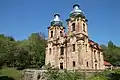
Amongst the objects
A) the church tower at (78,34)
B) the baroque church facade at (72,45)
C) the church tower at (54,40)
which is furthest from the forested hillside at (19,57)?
the church tower at (78,34)

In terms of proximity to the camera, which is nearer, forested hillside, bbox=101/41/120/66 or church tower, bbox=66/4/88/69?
church tower, bbox=66/4/88/69

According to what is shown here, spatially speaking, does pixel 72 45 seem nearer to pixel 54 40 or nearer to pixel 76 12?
pixel 54 40

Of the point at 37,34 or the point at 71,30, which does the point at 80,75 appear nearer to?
the point at 71,30

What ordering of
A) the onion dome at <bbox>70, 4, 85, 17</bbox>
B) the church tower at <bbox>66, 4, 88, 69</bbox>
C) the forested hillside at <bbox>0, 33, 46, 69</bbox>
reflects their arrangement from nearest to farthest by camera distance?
the church tower at <bbox>66, 4, 88, 69</bbox>
the onion dome at <bbox>70, 4, 85, 17</bbox>
the forested hillside at <bbox>0, 33, 46, 69</bbox>

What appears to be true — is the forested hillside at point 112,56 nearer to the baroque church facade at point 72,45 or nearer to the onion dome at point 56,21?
the baroque church facade at point 72,45

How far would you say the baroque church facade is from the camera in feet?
141

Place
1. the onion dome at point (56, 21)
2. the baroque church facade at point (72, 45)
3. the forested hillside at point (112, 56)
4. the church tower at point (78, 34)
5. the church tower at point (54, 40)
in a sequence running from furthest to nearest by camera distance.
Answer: the forested hillside at point (112, 56) < the onion dome at point (56, 21) < the church tower at point (54, 40) < the baroque church facade at point (72, 45) < the church tower at point (78, 34)

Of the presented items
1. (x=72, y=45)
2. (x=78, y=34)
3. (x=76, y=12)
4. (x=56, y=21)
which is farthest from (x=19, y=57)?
(x=76, y=12)

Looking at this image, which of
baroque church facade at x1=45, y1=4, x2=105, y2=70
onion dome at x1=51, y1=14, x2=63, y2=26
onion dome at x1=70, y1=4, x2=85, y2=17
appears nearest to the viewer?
baroque church facade at x1=45, y1=4, x2=105, y2=70

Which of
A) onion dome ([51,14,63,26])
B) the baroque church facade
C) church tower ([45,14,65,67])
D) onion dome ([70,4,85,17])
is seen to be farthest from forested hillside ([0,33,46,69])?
onion dome ([70,4,85,17])

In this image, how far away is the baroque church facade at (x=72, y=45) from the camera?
42.8 metres

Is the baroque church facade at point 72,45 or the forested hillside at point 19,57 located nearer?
the baroque church facade at point 72,45

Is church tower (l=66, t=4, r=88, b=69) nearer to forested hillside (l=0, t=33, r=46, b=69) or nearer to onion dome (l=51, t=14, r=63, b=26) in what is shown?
onion dome (l=51, t=14, r=63, b=26)

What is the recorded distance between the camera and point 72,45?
4447cm
